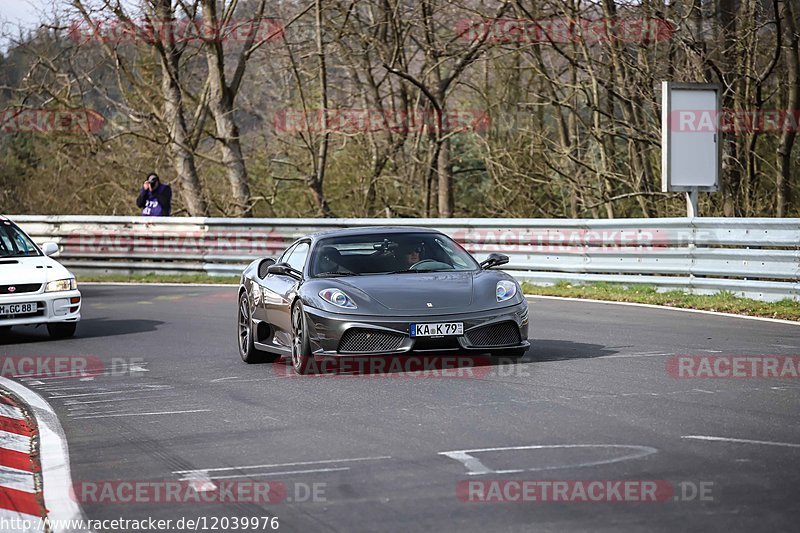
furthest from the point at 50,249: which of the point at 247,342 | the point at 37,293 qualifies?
the point at 247,342

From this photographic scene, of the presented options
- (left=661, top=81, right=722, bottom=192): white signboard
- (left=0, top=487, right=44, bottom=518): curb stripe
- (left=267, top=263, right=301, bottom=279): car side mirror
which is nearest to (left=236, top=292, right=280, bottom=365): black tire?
(left=267, top=263, right=301, bottom=279): car side mirror

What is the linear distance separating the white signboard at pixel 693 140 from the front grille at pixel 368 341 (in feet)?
30.8

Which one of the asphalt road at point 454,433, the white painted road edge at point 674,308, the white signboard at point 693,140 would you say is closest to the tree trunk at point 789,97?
the white signboard at point 693,140

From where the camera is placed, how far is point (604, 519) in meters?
5.05

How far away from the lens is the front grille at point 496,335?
10133 millimetres

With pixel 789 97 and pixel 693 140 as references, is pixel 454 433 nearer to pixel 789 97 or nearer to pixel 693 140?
pixel 693 140

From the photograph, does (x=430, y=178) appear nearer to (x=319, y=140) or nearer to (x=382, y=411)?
(x=319, y=140)

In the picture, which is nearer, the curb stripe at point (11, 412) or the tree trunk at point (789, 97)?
the curb stripe at point (11, 412)

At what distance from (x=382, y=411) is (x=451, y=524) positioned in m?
3.21

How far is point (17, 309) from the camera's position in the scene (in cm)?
1415

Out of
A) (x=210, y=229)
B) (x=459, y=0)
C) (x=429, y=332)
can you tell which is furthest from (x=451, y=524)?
(x=459, y=0)

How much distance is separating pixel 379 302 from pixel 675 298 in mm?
7515

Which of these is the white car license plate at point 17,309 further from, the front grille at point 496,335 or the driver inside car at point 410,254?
the front grille at point 496,335

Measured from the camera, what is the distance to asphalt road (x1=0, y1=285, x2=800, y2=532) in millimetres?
5281
